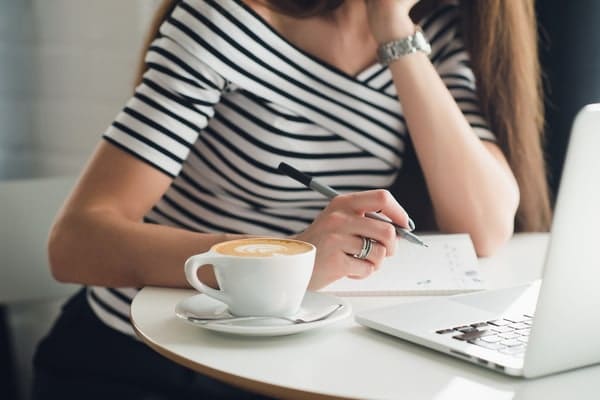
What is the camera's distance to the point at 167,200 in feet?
4.41

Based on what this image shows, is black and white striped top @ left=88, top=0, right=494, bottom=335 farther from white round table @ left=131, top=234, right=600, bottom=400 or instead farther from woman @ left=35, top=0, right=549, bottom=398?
white round table @ left=131, top=234, right=600, bottom=400

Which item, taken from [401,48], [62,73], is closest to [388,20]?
[401,48]

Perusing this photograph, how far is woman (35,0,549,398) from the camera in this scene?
117cm

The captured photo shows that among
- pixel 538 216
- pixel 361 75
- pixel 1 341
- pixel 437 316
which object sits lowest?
pixel 1 341

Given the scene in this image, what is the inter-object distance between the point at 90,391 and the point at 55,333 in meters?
0.13

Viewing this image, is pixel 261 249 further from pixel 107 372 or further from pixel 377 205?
pixel 107 372

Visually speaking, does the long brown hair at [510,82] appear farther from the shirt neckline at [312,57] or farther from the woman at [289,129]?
the shirt neckline at [312,57]

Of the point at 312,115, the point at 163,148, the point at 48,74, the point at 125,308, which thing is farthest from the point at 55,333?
the point at 48,74

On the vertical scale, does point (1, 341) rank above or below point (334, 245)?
below

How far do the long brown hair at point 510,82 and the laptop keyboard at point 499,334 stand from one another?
62 centimetres

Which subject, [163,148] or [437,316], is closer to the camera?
[437,316]

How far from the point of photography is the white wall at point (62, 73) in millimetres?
2020

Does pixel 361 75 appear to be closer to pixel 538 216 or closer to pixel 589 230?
pixel 538 216

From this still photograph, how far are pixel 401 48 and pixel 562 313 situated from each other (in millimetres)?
674
